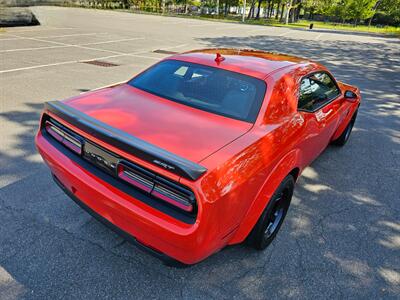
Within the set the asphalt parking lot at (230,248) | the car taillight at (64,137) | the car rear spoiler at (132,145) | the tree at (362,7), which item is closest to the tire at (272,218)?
the asphalt parking lot at (230,248)

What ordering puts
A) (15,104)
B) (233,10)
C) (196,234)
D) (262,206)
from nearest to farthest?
(196,234) → (262,206) → (15,104) → (233,10)

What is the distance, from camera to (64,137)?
94.5 inches

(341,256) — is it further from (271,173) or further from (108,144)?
(108,144)

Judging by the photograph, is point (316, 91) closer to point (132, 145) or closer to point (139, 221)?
point (132, 145)

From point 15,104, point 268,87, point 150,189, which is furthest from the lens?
point 15,104

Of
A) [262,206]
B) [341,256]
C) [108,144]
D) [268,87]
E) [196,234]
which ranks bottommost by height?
[341,256]

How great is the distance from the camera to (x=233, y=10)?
72562 millimetres

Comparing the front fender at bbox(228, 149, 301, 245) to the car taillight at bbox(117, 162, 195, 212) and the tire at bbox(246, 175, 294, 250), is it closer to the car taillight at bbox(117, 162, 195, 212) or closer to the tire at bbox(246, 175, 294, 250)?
the tire at bbox(246, 175, 294, 250)

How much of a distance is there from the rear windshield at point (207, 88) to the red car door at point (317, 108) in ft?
1.93

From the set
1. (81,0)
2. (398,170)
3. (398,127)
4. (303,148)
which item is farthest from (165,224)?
(81,0)

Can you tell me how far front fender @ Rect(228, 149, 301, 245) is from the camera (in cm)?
221

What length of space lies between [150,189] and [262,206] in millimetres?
886

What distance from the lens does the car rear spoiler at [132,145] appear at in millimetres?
1755

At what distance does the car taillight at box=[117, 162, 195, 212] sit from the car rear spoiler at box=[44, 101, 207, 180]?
10cm
